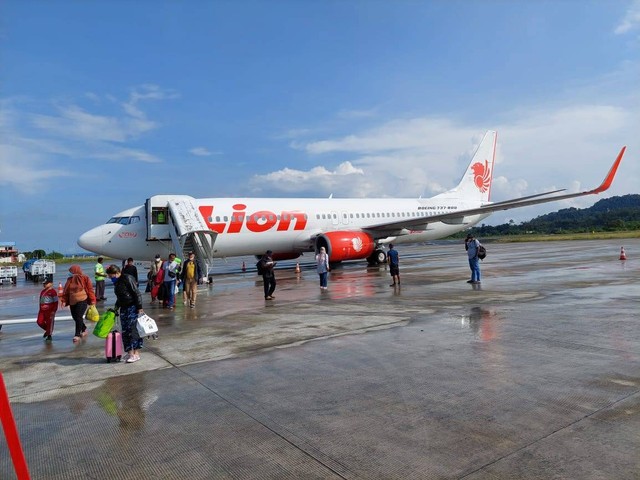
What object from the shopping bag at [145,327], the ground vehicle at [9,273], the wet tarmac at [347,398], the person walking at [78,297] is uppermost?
the ground vehicle at [9,273]

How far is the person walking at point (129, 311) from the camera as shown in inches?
266

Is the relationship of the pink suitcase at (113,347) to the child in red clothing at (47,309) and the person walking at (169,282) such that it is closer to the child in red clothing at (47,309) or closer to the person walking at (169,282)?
the child in red clothing at (47,309)

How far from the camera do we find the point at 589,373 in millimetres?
5078

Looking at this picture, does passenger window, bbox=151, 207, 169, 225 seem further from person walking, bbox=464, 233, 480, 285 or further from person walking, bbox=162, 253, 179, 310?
person walking, bbox=464, 233, 480, 285

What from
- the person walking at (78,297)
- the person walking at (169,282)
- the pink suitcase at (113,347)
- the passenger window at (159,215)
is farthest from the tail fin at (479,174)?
the pink suitcase at (113,347)

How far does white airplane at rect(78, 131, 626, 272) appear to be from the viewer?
19.4 meters

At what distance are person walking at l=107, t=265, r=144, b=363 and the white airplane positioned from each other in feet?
36.9

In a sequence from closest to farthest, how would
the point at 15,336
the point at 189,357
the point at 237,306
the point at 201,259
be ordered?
the point at 189,357 < the point at 15,336 < the point at 237,306 < the point at 201,259

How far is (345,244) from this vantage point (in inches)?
864

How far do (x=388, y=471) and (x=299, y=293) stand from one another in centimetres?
1096

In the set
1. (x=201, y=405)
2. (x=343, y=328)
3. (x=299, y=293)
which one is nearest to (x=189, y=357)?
(x=201, y=405)

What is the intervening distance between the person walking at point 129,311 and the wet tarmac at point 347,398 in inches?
10.9

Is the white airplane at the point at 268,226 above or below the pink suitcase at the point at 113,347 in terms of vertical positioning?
above

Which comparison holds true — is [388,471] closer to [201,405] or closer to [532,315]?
[201,405]
